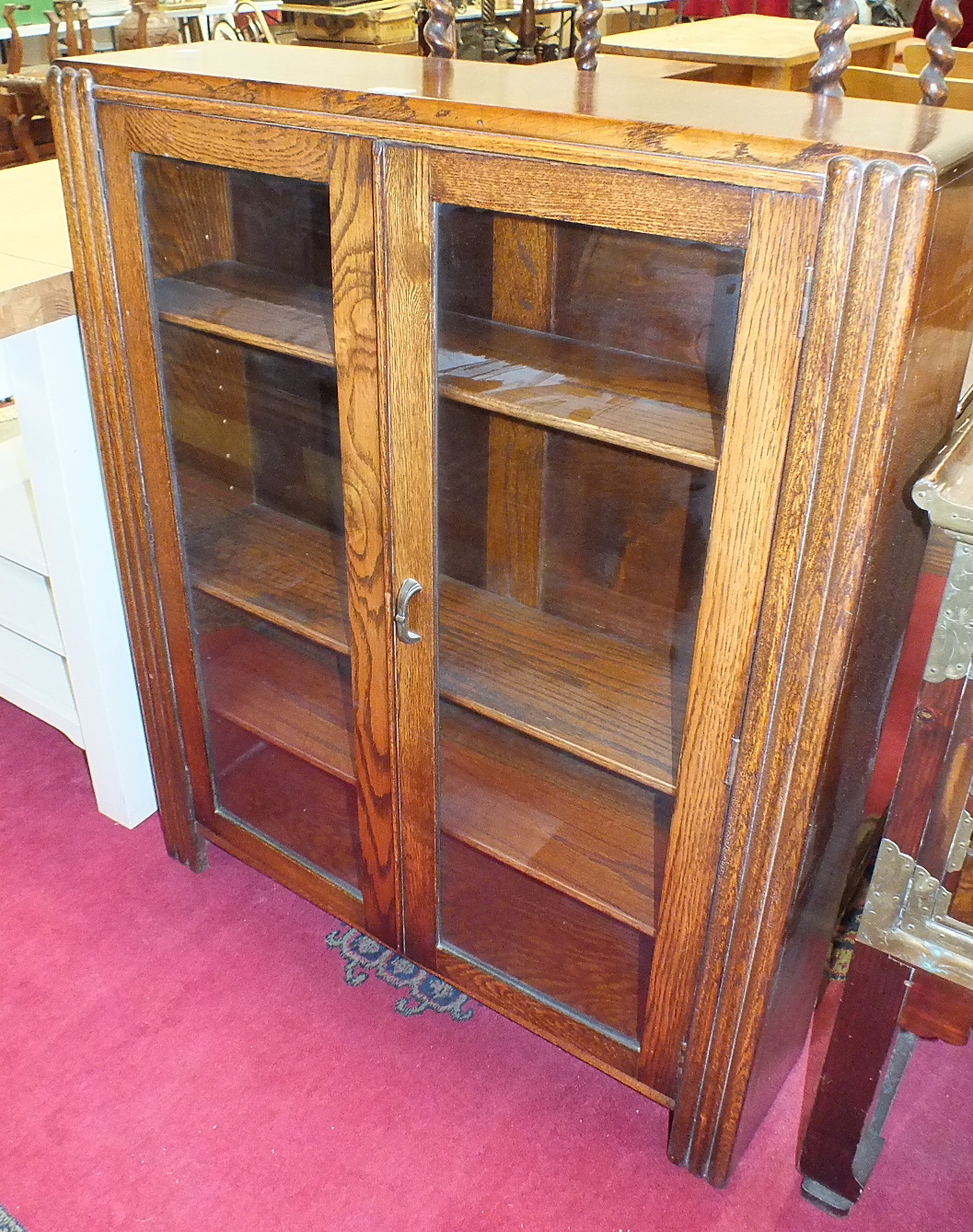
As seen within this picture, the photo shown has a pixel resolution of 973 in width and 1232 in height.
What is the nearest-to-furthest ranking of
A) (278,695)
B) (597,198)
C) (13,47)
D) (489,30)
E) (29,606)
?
(597,198)
(278,695)
(29,606)
(13,47)
(489,30)

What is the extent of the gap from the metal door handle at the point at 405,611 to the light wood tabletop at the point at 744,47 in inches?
75.7

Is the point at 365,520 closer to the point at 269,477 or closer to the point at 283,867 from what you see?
the point at 269,477

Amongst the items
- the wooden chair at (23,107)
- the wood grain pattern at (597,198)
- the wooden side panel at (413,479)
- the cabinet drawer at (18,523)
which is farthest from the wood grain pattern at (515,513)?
the wooden chair at (23,107)

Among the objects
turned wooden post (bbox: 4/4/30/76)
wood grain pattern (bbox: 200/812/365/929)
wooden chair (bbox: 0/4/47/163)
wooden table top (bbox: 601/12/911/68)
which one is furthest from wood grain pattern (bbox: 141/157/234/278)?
turned wooden post (bbox: 4/4/30/76)

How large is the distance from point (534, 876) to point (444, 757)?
173mm

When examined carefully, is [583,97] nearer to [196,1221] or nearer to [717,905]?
[717,905]

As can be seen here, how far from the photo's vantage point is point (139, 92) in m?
1.03

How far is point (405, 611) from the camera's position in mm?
1095

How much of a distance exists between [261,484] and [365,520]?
0.25 meters

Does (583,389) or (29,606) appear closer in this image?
(583,389)

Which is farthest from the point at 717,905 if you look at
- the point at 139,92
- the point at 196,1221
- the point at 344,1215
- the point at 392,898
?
the point at 139,92

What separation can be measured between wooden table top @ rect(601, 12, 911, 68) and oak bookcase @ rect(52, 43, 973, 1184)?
1512mm

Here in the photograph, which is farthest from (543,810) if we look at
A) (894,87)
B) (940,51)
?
(894,87)

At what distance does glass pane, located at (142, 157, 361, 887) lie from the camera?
1072mm
